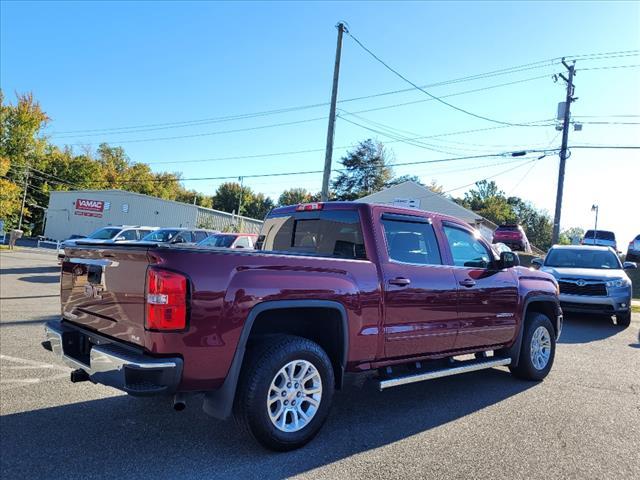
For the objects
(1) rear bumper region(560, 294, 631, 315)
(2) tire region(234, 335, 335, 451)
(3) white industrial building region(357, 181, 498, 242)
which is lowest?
(2) tire region(234, 335, 335, 451)

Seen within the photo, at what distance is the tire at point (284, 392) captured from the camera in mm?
3324

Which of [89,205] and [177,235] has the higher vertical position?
[89,205]

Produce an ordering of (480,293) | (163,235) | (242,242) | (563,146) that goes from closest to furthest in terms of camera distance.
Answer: (480,293)
(242,242)
(163,235)
(563,146)

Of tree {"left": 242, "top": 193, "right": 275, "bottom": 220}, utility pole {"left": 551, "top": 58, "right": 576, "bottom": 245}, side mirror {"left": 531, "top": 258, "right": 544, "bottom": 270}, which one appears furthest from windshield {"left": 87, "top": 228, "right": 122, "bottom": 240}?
tree {"left": 242, "top": 193, "right": 275, "bottom": 220}

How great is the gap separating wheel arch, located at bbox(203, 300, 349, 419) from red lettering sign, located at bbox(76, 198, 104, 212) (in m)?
46.5

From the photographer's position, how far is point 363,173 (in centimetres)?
7069

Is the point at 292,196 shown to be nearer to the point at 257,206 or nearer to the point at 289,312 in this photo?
the point at 257,206

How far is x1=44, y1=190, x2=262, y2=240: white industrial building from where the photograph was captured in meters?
44.2

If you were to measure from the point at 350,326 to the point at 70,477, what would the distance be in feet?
7.14

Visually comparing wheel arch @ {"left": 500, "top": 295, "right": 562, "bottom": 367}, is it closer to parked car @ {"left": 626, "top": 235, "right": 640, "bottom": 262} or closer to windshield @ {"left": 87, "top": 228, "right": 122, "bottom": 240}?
windshield @ {"left": 87, "top": 228, "right": 122, "bottom": 240}

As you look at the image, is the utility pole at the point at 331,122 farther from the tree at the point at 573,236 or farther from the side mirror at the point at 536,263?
the tree at the point at 573,236

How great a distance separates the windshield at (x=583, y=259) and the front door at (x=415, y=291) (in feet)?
27.0

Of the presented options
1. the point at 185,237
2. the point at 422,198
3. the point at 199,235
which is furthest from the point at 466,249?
→ the point at 422,198

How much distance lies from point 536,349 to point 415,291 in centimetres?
258
